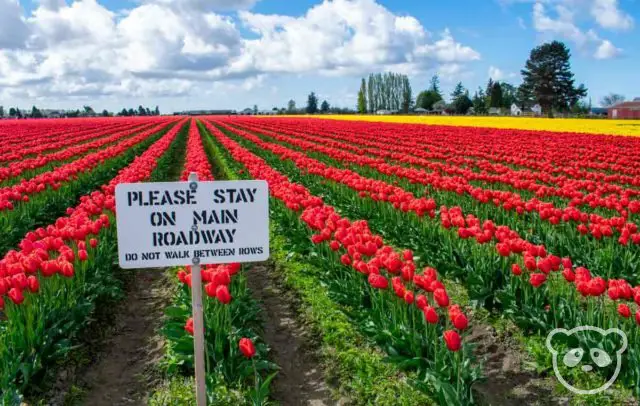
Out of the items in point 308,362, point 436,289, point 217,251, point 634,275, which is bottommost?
point 308,362

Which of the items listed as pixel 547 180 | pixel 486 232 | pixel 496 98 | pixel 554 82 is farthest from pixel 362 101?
pixel 486 232

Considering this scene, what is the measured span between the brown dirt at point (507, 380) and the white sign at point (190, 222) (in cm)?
238

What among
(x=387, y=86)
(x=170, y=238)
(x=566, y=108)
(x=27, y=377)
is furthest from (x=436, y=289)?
(x=387, y=86)

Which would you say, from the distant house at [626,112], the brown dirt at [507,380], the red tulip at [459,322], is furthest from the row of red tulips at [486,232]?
the distant house at [626,112]

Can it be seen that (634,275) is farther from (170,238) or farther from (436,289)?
(170,238)

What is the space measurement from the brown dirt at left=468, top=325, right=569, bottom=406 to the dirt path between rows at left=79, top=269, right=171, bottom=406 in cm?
286

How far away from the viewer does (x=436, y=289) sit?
14.7 feet

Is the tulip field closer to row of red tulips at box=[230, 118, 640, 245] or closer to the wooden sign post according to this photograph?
row of red tulips at box=[230, 118, 640, 245]

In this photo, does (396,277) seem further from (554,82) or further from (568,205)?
(554,82)

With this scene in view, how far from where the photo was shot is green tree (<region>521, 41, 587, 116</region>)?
8769 centimetres

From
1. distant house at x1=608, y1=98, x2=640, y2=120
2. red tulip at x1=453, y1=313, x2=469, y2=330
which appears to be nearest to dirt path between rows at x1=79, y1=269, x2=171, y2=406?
red tulip at x1=453, y1=313, x2=469, y2=330

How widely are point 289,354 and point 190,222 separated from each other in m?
2.40

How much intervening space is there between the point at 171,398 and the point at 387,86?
162016mm

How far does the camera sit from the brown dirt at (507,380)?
15.3 ft
